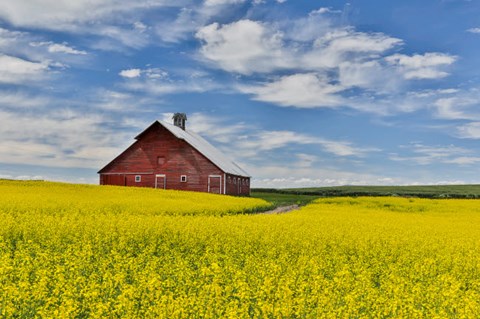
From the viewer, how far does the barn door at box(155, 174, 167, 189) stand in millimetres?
59625

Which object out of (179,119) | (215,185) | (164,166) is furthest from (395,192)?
(164,166)

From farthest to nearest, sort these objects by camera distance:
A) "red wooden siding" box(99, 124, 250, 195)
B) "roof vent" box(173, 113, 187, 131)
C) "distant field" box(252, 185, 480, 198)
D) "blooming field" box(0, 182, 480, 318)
→ 1. "distant field" box(252, 185, 480, 198)
2. "roof vent" box(173, 113, 187, 131)
3. "red wooden siding" box(99, 124, 250, 195)
4. "blooming field" box(0, 182, 480, 318)

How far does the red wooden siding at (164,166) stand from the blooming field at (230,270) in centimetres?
3345

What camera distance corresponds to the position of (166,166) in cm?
6006

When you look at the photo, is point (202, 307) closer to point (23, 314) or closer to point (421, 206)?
point (23, 314)

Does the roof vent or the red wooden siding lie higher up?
the roof vent

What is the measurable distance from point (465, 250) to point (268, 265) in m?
7.74

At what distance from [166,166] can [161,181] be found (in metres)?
1.90

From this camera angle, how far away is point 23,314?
8.43 metres

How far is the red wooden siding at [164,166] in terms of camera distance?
58.7 metres

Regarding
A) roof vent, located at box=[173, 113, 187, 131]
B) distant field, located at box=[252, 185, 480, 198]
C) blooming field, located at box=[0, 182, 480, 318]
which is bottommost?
blooming field, located at box=[0, 182, 480, 318]

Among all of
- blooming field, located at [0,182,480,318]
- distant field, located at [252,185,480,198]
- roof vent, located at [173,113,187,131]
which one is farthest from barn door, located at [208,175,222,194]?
blooming field, located at [0,182,480,318]

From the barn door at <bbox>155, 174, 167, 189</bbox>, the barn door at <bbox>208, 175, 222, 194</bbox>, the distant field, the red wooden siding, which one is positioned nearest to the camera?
the barn door at <bbox>208, 175, 222, 194</bbox>

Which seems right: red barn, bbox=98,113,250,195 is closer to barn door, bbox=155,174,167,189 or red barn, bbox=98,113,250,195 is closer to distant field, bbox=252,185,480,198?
barn door, bbox=155,174,167,189
